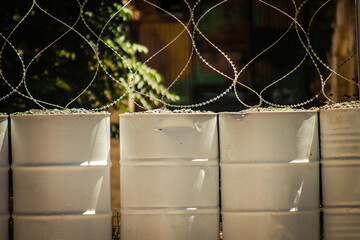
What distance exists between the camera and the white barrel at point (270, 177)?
11.1 feet

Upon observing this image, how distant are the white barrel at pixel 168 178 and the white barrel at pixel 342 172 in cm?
79

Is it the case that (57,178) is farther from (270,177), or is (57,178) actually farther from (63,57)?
(63,57)

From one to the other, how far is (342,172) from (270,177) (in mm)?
497

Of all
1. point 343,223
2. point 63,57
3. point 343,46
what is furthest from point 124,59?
point 343,46

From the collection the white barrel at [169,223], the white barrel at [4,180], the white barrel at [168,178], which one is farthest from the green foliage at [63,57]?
the white barrel at [169,223]

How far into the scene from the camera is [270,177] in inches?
133

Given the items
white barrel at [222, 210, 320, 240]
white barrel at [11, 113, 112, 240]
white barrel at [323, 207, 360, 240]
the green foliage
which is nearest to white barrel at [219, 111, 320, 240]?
white barrel at [222, 210, 320, 240]

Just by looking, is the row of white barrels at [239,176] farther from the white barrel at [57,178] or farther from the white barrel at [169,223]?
the white barrel at [57,178]

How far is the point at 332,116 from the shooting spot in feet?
11.4

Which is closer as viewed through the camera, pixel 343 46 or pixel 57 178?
pixel 57 178

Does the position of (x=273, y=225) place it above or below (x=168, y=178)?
below

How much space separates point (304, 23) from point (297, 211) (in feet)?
19.6

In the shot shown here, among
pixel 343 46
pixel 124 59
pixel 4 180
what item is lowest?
pixel 4 180

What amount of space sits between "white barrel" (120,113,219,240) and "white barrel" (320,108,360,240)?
31.1 inches
